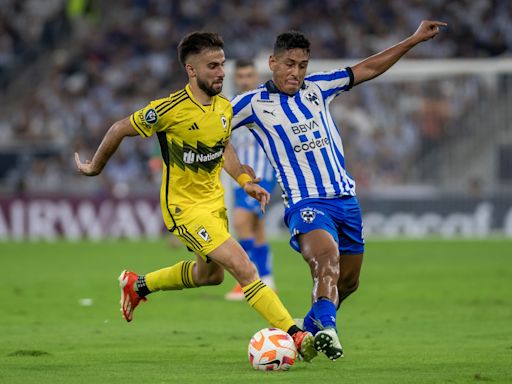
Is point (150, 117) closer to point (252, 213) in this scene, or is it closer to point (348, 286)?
point (348, 286)

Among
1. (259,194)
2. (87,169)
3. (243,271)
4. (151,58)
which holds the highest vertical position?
(151,58)

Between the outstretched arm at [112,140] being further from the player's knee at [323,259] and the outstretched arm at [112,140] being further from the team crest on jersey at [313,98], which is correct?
the player's knee at [323,259]

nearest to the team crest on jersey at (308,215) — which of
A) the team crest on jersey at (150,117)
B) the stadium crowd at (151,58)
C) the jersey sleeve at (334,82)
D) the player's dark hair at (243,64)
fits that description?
the jersey sleeve at (334,82)

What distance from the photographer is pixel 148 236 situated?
2652 centimetres

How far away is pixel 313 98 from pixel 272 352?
203 cm

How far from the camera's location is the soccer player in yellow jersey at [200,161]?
796 cm

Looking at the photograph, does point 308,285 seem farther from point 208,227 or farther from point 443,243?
point 443,243

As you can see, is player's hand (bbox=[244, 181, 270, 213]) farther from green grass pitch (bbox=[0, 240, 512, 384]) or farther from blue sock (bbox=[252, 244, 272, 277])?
blue sock (bbox=[252, 244, 272, 277])

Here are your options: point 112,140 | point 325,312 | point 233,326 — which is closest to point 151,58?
point 233,326

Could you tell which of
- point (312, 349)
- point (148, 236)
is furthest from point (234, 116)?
point (148, 236)

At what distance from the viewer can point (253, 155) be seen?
1325 cm

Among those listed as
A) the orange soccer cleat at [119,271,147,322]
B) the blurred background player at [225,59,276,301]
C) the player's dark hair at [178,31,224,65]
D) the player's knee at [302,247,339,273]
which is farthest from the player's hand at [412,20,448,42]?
the blurred background player at [225,59,276,301]

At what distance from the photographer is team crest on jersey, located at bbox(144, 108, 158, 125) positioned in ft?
26.2

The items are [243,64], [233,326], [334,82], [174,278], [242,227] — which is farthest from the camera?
[242,227]
